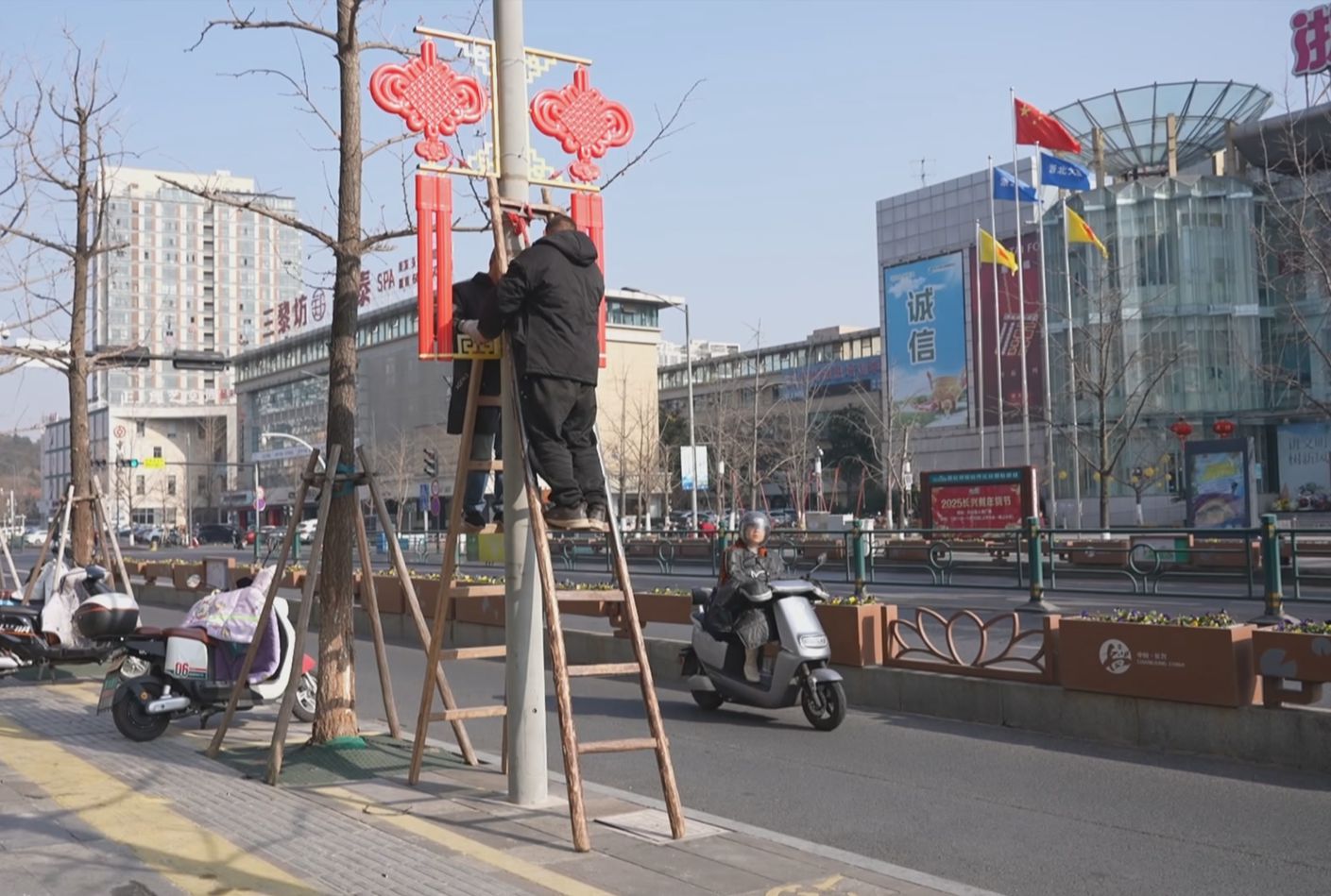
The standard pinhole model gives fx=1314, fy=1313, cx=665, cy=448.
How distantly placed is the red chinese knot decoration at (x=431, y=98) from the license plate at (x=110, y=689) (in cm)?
515

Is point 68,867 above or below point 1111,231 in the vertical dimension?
below

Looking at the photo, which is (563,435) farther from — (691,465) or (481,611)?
(691,465)

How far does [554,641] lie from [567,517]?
657 millimetres

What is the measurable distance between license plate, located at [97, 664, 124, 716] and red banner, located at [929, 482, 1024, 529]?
2251 cm

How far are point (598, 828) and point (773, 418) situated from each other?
64462 millimetres

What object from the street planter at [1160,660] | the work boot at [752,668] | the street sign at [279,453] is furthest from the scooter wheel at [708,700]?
the street sign at [279,453]

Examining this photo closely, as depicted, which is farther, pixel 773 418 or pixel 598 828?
pixel 773 418

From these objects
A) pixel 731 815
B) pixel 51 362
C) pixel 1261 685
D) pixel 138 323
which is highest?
pixel 138 323

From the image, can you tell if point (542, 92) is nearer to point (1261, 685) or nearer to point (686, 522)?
point (1261, 685)

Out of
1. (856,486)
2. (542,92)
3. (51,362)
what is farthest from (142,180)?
(542,92)

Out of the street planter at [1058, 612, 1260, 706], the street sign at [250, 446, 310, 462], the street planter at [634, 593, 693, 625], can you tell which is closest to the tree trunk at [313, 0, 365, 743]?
the street planter at [634, 593, 693, 625]

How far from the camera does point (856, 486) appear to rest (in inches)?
3164

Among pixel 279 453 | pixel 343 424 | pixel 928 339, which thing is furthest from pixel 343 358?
pixel 279 453

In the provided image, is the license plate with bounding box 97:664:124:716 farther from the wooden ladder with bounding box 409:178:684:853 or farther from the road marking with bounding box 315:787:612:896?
the wooden ladder with bounding box 409:178:684:853
